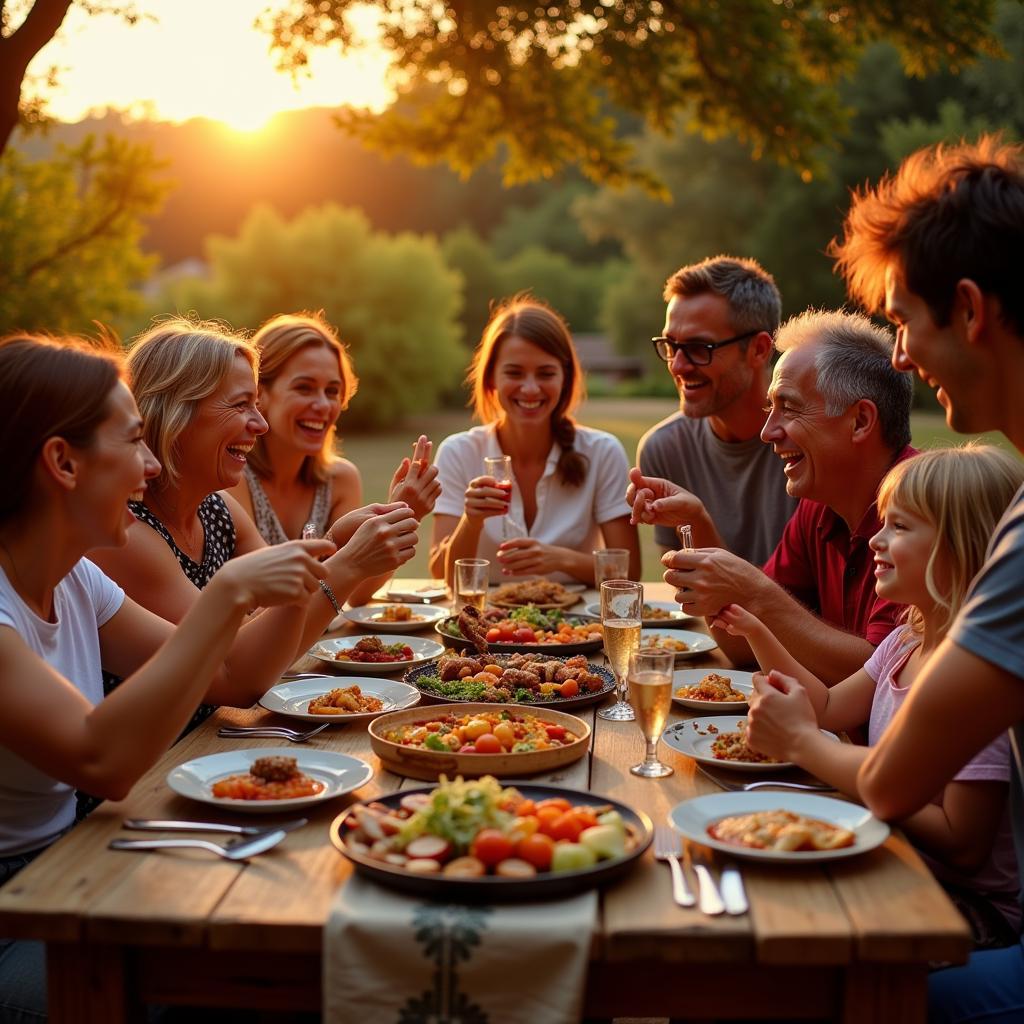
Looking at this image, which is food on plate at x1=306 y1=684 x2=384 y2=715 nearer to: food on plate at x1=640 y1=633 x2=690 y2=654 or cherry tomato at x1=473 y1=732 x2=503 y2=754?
cherry tomato at x1=473 y1=732 x2=503 y2=754

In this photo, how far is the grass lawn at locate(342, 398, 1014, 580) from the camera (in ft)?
47.8

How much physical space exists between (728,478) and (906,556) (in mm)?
2265

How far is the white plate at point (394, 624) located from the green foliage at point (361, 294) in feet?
70.9

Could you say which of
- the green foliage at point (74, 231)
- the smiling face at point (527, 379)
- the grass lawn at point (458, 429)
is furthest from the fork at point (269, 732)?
the grass lawn at point (458, 429)

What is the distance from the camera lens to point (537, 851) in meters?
1.77

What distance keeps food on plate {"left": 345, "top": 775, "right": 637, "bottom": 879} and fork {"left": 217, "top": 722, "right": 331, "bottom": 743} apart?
606 millimetres

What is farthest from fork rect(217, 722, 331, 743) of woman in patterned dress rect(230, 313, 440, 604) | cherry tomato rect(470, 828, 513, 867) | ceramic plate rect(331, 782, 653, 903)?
woman in patterned dress rect(230, 313, 440, 604)

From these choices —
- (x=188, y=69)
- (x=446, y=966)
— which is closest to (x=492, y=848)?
(x=446, y=966)

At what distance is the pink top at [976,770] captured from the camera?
6.80 feet

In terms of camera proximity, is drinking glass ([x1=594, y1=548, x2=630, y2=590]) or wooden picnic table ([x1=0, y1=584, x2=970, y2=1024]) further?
drinking glass ([x1=594, y1=548, x2=630, y2=590])

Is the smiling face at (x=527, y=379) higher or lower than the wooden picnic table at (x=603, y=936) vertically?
higher

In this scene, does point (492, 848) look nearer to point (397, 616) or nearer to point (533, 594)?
point (397, 616)

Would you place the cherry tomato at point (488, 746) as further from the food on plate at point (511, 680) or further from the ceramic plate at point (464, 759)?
the food on plate at point (511, 680)

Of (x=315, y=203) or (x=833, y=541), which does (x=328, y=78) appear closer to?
(x=833, y=541)
